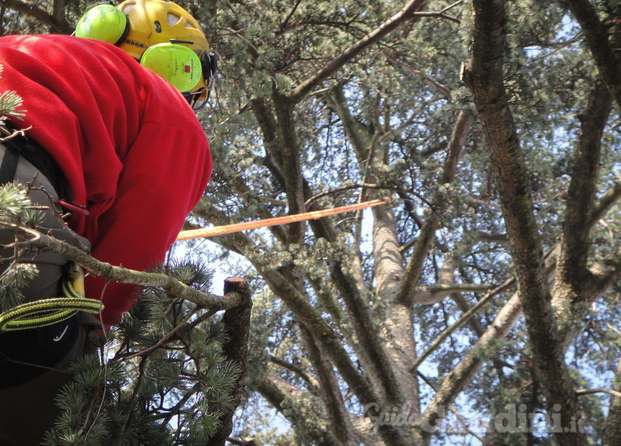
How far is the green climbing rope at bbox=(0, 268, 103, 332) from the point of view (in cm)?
137

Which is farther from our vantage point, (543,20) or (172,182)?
(543,20)

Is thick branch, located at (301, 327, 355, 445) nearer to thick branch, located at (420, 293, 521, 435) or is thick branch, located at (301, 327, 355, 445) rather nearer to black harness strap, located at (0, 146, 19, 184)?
thick branch, located at (420, 293, 521, 435)

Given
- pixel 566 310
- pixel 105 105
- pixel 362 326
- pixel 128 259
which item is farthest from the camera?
pixel 362 326

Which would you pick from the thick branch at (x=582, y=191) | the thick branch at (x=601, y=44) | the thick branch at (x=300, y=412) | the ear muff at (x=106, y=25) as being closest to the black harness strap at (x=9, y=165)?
the ear muff at (x=106, y=25)

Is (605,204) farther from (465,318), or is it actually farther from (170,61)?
(170,61)

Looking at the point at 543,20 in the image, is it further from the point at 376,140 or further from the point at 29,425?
the point at 29,425

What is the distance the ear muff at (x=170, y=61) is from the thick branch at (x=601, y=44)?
1.87m

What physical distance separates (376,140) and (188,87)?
5157mm

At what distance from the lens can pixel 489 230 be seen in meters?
8.58

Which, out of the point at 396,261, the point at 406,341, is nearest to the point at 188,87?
the point at 406,341

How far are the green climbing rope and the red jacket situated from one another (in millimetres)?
249

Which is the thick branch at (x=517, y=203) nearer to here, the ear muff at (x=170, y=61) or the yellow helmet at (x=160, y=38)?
the yellow helmet at (x=160, y=38)

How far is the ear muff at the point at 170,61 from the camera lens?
2.53 metres

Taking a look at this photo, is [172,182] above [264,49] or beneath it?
beneath
